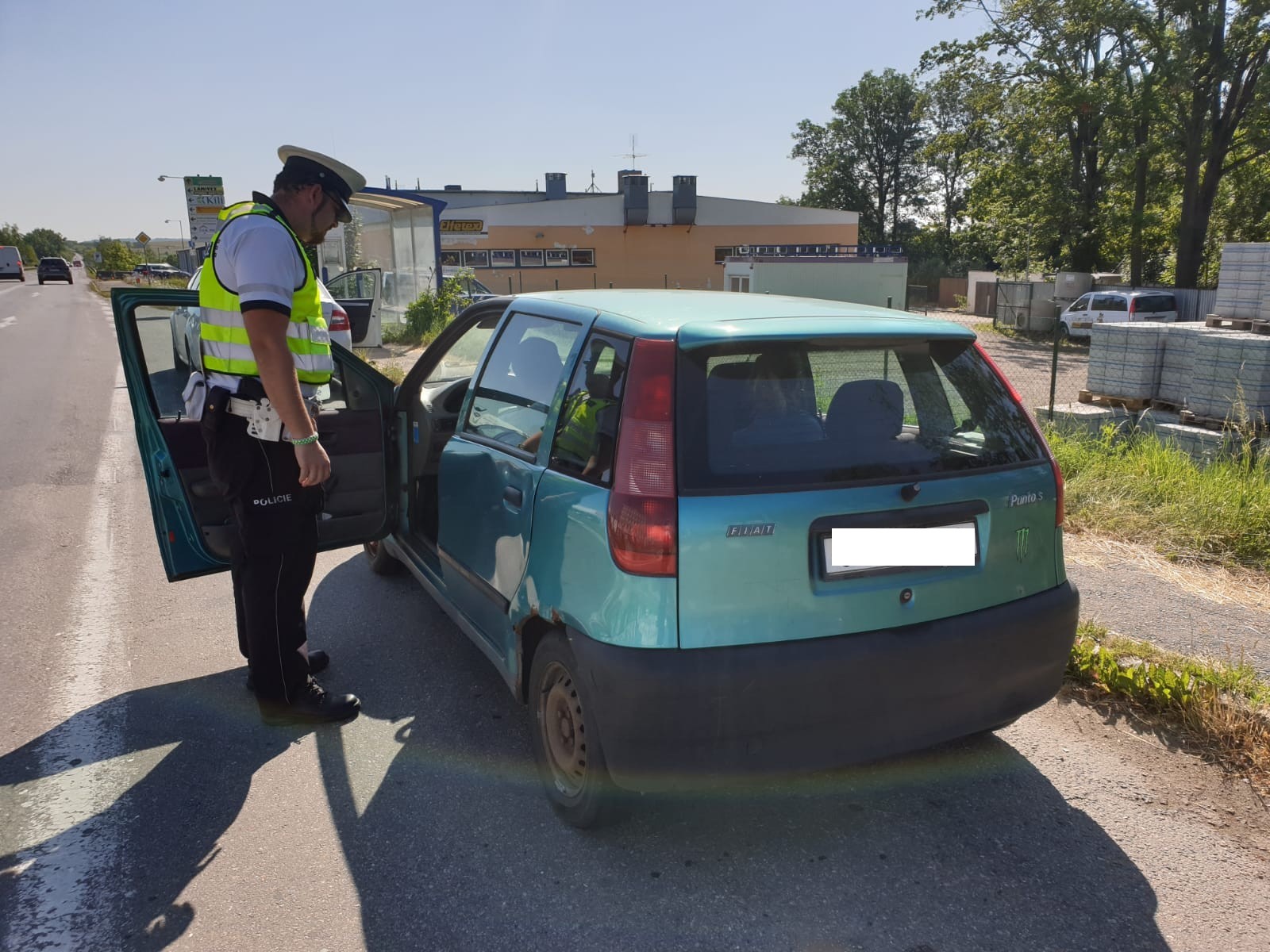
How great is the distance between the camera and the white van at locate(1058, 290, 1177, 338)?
24.1m

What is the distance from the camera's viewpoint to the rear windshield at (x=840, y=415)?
2.51m

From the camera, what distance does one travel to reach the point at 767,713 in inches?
95.8

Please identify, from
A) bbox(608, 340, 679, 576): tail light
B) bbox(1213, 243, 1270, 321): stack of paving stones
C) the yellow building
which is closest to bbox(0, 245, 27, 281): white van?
the yellow building

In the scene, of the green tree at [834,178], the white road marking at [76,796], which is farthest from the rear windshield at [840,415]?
the green tree at [834,178]

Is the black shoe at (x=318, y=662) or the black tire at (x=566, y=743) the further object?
the black shoe at (x=318, y=662)

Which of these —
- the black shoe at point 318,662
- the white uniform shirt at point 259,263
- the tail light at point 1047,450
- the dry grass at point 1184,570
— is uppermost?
the white uniform shirt at point 259,263

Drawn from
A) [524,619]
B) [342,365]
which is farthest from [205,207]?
[524,619]

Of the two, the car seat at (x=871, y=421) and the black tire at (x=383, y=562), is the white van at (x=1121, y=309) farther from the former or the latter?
the car seat at (x=871, y=421)

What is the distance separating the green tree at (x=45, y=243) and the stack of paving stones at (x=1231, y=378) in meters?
149

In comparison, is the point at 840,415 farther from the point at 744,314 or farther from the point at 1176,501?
the point at 1176,501

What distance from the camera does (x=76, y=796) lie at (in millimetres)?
3094

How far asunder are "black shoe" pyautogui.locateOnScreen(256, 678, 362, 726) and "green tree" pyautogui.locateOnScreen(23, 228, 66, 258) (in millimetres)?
149239

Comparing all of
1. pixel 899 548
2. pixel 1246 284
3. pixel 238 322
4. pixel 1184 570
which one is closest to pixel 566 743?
pixel 899 548

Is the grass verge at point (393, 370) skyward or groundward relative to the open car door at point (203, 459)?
groundward
